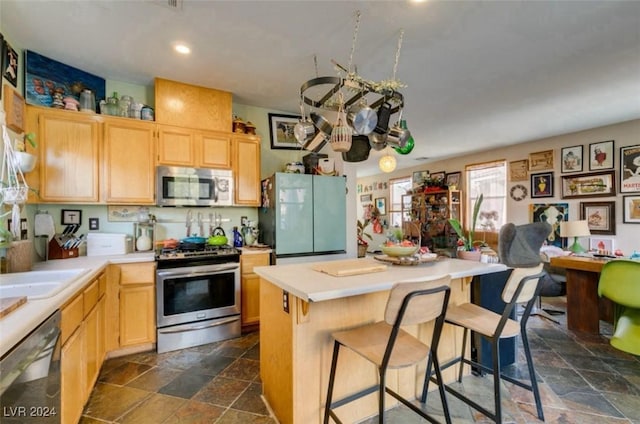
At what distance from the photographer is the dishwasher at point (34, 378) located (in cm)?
101

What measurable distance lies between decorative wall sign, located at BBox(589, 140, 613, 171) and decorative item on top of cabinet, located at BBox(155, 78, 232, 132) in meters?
5.42

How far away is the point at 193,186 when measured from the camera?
3139 millimetres

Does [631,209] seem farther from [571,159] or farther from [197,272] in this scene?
[197,272]

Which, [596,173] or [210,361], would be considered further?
[596,173]

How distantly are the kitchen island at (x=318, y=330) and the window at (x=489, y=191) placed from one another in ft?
14.9

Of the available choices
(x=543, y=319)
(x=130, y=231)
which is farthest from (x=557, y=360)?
(x=130, y=231)

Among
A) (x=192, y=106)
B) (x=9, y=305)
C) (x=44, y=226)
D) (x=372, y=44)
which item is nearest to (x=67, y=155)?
(x=44, y=226)

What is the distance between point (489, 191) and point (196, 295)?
19.4 ft

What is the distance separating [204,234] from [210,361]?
1.45m

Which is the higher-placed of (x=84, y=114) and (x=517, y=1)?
(x=517, y=1)

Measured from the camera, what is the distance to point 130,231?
3.12 metres

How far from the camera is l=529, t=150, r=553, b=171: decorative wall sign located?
502 cm

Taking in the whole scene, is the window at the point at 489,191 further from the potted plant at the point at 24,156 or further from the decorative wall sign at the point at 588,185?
the potted plant at the point at 24,156

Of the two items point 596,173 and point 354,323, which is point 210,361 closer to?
point 354,323
